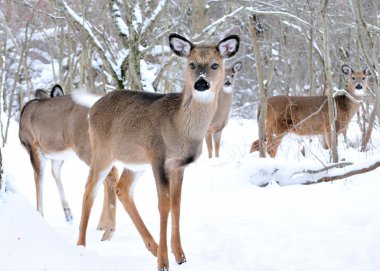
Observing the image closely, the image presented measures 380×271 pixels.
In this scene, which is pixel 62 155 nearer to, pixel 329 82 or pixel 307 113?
pixel 329 82

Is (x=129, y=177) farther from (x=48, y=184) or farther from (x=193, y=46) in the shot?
(x=48, y=184)

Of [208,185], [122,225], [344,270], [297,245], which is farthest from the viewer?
[208,185]

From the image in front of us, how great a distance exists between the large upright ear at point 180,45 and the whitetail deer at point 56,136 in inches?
74.9

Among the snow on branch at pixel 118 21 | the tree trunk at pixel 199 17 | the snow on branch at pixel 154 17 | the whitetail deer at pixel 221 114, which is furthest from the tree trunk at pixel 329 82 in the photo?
the tree trunk at pixel 199 17

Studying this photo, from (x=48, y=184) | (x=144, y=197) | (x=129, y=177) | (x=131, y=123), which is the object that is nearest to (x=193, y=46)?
(x=131, y=123)

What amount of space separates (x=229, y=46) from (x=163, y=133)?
95 centimetres

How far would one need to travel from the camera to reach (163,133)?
17.4 ft

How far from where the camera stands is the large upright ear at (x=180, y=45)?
5.45 m

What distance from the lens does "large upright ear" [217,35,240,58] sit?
5398 millimetres

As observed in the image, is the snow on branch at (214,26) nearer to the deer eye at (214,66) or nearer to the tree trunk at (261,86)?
the tree trunk at (261,86)

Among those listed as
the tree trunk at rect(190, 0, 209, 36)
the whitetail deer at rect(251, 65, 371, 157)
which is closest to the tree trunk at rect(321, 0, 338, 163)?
the whitetail deer at rect(251, 65, 371, 157)

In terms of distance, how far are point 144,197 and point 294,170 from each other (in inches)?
75.5

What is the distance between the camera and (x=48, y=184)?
390 inches

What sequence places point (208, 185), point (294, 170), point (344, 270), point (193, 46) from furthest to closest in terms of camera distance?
point (208, 185)
point (294, 170)
point (193, 46)
point (344, 270)
